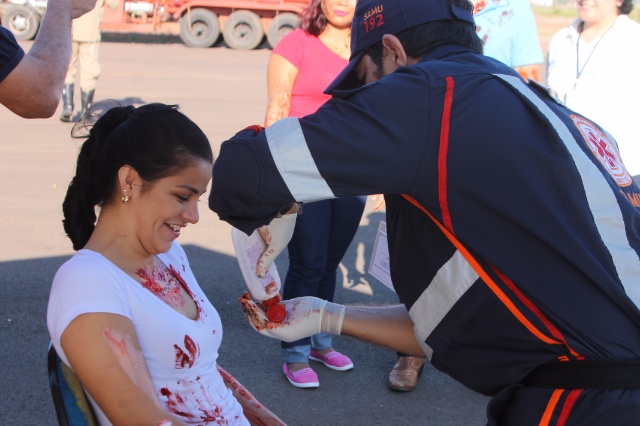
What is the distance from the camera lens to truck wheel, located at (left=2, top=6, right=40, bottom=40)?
17.5 m

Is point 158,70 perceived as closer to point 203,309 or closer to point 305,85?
point 305,85

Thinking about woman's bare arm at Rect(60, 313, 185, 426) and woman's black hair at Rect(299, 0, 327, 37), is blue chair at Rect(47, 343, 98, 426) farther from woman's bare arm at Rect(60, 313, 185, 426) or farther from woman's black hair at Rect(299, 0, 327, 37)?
woman's black hair at Rect(299, 0, 327, 37)

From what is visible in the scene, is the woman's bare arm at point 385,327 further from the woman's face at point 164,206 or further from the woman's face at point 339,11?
the woman's face at point 339,11

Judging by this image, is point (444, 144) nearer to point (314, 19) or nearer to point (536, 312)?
point (536, 312)

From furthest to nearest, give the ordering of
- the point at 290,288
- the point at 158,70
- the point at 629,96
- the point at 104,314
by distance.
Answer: the point at 158,70
the point at 629,96
the point at 290,288
the point at 104,314

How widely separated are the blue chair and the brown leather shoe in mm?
2309

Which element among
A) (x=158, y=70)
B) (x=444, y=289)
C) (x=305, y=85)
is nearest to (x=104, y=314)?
(x=444, y=289)

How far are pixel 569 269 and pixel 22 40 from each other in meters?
17.8

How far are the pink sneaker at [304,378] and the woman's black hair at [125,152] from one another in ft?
6.22

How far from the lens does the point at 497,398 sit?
1.88 m

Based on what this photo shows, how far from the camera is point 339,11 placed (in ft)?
13.5

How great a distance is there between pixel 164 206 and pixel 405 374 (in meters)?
2.15

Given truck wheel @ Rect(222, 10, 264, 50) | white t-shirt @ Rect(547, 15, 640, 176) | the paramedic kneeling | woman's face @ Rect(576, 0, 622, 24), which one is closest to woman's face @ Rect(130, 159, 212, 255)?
the paramedic kneeling

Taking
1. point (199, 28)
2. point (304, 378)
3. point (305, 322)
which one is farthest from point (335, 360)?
point (199, 28)
